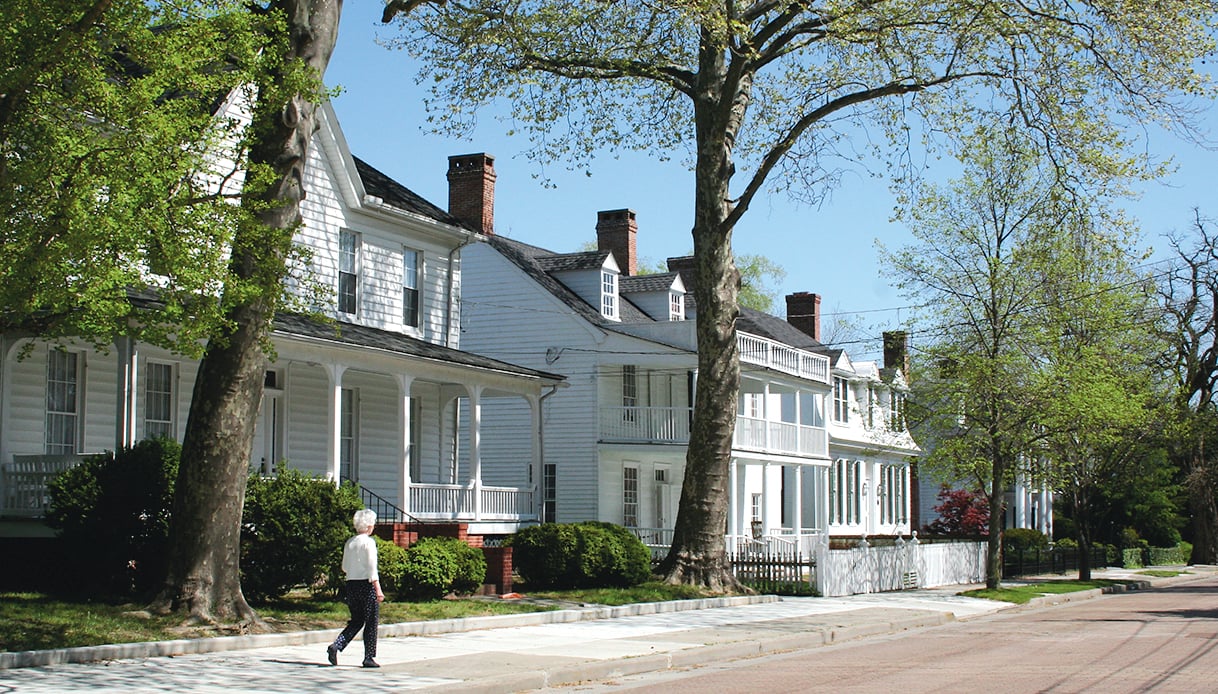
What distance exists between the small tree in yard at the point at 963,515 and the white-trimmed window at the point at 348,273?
104 feet

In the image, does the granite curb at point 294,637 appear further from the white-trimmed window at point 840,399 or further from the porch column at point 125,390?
the white-trimmed window at point 840,399

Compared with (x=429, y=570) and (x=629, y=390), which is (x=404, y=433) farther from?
(x=629, y=390)

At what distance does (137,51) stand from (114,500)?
7057 millimetres

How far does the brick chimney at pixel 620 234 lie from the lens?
44656 millimetres

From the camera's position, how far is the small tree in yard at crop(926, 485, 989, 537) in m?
52.0

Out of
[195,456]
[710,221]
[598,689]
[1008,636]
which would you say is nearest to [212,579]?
[195,456]

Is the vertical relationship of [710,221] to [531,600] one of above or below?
above

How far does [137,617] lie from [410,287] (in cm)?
1471

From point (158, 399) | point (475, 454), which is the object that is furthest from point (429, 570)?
point (475, 454)

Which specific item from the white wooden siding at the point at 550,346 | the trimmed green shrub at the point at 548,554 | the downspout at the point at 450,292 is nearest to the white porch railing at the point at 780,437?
the white wooden siding at the point at 550,346

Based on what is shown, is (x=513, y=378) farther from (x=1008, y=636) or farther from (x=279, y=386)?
(x=1008, y=636)

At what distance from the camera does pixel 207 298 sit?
44.0ft

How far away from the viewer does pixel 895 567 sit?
31062 mm

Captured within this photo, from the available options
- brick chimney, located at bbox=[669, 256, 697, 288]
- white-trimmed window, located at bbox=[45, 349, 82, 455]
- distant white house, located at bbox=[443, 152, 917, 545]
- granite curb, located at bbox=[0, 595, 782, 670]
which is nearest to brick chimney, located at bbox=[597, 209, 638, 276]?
distant white house, located at bbox=[443, 152, 917, 545]
